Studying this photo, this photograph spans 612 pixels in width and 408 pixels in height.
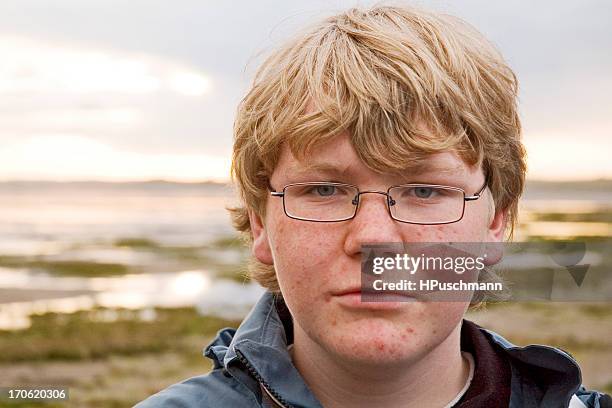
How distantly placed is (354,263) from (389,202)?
26 centimetres

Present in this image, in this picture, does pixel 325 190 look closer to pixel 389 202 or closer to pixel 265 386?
pixel 389 202

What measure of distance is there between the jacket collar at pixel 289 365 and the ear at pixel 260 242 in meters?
0.24

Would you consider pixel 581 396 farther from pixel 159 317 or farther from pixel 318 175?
pixel 159 317

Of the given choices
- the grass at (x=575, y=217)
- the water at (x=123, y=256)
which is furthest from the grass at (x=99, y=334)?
the grass at (x=575, y=217)

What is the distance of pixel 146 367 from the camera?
59.3 feet

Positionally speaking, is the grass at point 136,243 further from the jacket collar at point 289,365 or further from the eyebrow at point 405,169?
the eyebrow at point 405,169

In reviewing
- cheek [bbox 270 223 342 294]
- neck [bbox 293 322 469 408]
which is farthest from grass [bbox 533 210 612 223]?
cheek [bbox 270 223 342 294]

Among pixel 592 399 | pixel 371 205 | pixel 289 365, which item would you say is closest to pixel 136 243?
pixel 289 365

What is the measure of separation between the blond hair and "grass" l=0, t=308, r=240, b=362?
56.9ft

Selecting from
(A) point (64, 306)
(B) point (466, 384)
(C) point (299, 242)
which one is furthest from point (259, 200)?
(A) point (64, 306)

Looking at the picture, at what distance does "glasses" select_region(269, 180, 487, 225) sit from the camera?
282cm

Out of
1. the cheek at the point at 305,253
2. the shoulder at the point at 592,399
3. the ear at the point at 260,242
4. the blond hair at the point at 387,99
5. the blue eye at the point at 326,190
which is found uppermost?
the blond hair at the point at 387,99

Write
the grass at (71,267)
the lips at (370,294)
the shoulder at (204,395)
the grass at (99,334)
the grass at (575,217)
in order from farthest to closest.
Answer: the grass at (575,217) → the grass at (71,267) → the grass at (99,334) → the shoulder at (204,395) → the lips at (370,294)

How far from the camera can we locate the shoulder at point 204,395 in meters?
3.01
